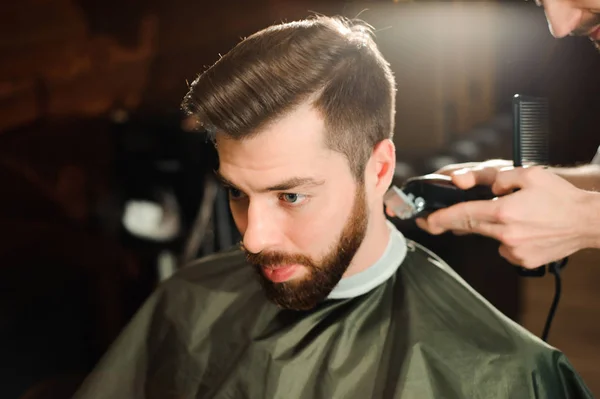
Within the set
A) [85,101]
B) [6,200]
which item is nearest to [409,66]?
[85,101]

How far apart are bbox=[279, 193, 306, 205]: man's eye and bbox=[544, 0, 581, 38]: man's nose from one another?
2.12 ft

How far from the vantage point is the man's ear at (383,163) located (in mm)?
1322

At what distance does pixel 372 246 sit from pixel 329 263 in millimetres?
119

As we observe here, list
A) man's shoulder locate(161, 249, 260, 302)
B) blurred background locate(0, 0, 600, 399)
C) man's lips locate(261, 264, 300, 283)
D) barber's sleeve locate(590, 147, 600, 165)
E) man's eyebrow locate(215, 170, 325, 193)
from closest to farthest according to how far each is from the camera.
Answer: man's eyebrow locate(215, 170, 325, 193) → man's lips locate(261, 264, 300, 283) → barber's sleeve locate(590, 147, 600, 165) → man's shoulder locate(161, 249, 260, 302) → blurred background locate(0, 0, 600, 399)

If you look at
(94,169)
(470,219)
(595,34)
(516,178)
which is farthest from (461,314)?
(94,169)

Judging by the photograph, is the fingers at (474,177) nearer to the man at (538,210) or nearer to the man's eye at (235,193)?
the man at (538,210)

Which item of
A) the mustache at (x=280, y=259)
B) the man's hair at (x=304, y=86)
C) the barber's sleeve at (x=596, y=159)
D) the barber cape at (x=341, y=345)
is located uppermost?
the man's hair at (x=304, y=86)

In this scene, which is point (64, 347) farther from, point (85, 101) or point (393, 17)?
point (393, 17)

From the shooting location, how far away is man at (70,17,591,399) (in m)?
1.22

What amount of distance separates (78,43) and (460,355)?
82.9 inches

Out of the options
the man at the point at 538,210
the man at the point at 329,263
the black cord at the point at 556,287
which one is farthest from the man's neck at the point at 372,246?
the black cord at the point at 556,287

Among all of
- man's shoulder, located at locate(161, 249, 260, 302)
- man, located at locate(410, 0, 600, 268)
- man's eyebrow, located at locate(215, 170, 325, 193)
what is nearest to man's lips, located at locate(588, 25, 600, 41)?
man, located at locate(410, 0, 600, 268)

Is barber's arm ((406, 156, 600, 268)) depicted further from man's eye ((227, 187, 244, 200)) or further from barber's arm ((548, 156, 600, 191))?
man's eye ((227, 187, 244, 200))

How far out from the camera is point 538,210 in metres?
1.22
